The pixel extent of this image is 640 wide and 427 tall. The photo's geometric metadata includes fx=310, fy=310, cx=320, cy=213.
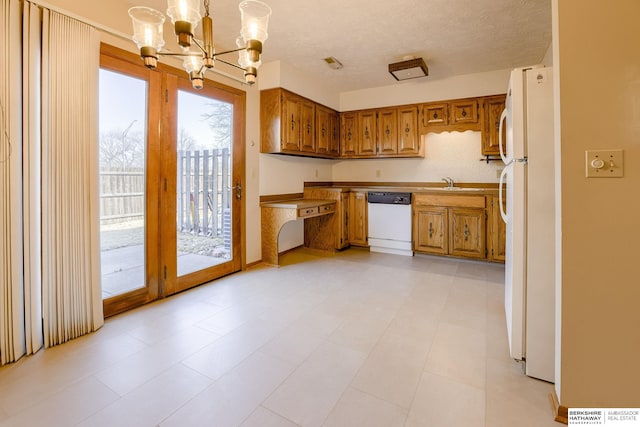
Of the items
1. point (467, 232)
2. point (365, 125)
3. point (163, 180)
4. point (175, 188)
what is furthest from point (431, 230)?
point (163, 180)

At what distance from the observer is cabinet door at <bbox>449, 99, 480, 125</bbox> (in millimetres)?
4258

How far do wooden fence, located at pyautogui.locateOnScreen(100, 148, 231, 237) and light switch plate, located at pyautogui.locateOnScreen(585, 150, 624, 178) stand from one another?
120 inches

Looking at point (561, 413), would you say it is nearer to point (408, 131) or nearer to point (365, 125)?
point (408, 131)

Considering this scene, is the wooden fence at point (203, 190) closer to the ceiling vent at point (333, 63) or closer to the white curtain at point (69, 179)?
the white curtain at point (69, 179)

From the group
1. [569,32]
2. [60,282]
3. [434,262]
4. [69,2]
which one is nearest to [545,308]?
[569,32]

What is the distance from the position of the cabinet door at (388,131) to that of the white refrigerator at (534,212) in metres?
3.04

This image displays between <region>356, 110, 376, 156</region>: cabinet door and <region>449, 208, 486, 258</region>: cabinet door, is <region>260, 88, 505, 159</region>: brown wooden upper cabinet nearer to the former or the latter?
<region>356, 110, 376, 156</region>: cabinet door

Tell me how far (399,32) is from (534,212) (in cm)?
226

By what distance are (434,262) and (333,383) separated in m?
2.93

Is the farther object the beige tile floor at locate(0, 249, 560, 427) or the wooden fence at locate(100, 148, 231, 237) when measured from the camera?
the wooden fence at locate(100, 148, 231, 237)

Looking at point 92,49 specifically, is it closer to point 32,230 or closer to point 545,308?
point 32,230

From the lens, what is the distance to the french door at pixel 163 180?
2.52 meters

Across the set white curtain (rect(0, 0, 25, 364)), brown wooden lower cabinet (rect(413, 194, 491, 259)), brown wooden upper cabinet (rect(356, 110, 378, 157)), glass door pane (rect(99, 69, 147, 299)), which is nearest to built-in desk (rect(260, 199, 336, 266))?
brown wooden upper cabinet (rect(356, 110, 378, 157))

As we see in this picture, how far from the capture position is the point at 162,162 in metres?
2.84
